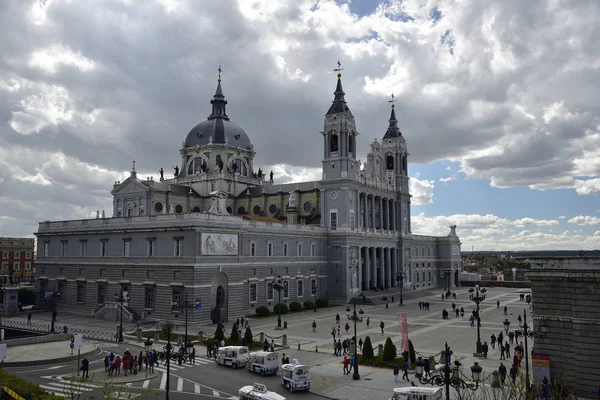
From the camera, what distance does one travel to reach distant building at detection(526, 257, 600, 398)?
28.3m

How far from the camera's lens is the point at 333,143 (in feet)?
275

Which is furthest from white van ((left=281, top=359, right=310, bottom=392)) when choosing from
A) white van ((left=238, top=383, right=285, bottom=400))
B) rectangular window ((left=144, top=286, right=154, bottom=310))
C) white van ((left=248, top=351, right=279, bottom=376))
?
rectangular window ((left=144, top=286, right=154, bottom=310))

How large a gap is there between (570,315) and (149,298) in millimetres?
43936

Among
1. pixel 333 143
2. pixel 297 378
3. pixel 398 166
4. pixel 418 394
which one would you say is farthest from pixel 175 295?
pixel 398 166

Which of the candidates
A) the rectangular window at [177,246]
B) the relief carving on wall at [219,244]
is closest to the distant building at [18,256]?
the rectangular window at [177,246]

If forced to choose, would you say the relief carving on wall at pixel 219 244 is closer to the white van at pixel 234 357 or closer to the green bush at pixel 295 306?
the green bush at pixel 295 306

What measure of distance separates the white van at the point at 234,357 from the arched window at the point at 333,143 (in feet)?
168

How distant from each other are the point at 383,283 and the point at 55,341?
2339 inches

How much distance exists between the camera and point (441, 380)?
25.8 m

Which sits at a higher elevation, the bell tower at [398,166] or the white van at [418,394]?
the bell tower at [398,166]

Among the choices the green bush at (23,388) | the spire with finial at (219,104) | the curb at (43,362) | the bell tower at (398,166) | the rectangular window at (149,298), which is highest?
the spire with finial at (219,104)

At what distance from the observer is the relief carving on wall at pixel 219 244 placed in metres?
56.1

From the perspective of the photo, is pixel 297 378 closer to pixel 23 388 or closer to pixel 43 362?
pixel 23 388

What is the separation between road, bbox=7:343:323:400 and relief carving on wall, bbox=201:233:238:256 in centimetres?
1945
